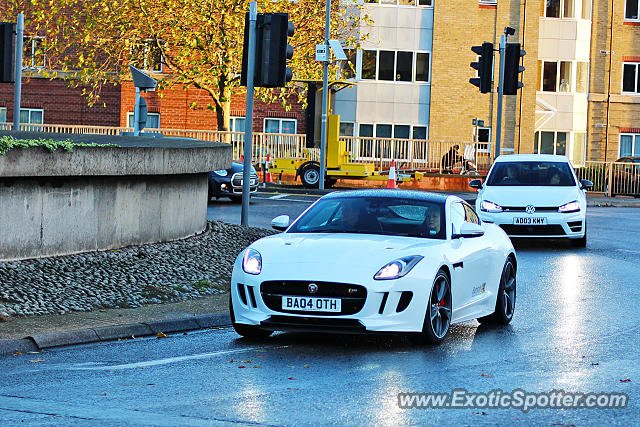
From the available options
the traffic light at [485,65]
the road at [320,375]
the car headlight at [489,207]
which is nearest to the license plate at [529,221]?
the car headlight at [489,207]

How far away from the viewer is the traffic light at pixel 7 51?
2284 cm

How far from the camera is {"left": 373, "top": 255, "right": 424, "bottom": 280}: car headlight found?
381 inches

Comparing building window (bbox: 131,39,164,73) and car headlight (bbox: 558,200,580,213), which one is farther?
building window (bbox: 131,39,164,73)

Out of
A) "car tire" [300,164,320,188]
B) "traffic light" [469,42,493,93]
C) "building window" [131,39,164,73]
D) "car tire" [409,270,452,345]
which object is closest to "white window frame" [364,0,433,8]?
"building window" [131,39,164,73]

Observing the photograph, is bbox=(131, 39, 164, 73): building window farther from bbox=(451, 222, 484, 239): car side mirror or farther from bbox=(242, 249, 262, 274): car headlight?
bbox=(242, 249, 262, 274): car headlight

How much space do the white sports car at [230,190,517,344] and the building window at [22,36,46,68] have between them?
111 ft

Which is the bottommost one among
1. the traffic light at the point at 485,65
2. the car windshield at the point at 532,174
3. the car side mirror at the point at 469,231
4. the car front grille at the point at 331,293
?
the car front grille at the point at 331,293

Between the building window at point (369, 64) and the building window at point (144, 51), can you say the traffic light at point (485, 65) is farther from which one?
the building window at point (369, 64)

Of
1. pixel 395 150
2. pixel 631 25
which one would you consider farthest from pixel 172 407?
pixel 631 25

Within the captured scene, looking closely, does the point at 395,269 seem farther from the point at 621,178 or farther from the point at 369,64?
the point at 369,64

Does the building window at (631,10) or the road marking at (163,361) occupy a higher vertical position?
the building window at (631,10)

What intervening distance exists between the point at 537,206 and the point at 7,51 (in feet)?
33.2

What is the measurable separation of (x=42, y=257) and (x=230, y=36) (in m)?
28.9

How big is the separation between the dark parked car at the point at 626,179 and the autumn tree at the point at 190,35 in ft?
34.2
